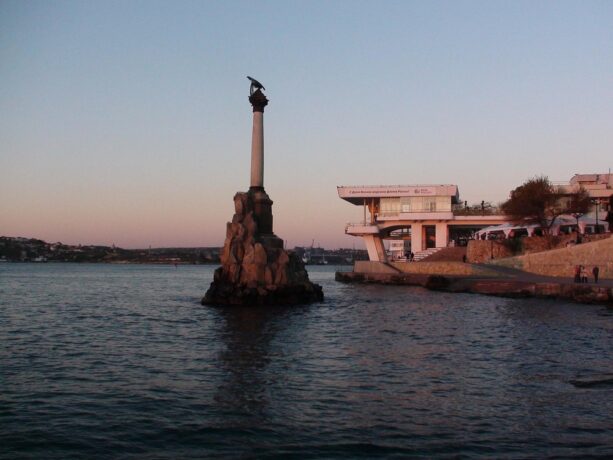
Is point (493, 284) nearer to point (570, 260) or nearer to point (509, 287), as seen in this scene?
point (509, 287)

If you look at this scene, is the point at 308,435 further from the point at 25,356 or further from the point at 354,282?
the point at 354,282

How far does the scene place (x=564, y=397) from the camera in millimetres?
12805

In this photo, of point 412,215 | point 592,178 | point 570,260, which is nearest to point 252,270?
point 570,260

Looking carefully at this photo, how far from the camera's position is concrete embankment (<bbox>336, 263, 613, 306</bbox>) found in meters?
32.8

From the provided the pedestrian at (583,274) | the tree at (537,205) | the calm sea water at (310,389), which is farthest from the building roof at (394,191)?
the calm sea water at (310,389)

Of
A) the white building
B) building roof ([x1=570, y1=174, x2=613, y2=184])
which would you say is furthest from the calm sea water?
building roof ([x1=570, y1=174, x2=613, y2=184])

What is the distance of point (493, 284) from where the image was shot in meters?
40.8

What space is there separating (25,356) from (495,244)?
1697 inches

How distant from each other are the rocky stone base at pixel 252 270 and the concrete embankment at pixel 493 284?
11163 millimetres

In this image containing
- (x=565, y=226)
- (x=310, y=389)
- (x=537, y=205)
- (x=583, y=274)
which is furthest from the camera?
(x=565, y=226)

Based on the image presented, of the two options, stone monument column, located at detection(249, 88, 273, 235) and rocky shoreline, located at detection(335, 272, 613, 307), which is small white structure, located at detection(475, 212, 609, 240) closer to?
rocky shoreline, located at detection(335, 272, 613, 307)

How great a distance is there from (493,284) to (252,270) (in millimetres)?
15022

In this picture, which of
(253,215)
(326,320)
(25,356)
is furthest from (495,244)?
(25,356)

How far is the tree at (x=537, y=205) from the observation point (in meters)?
52.6
